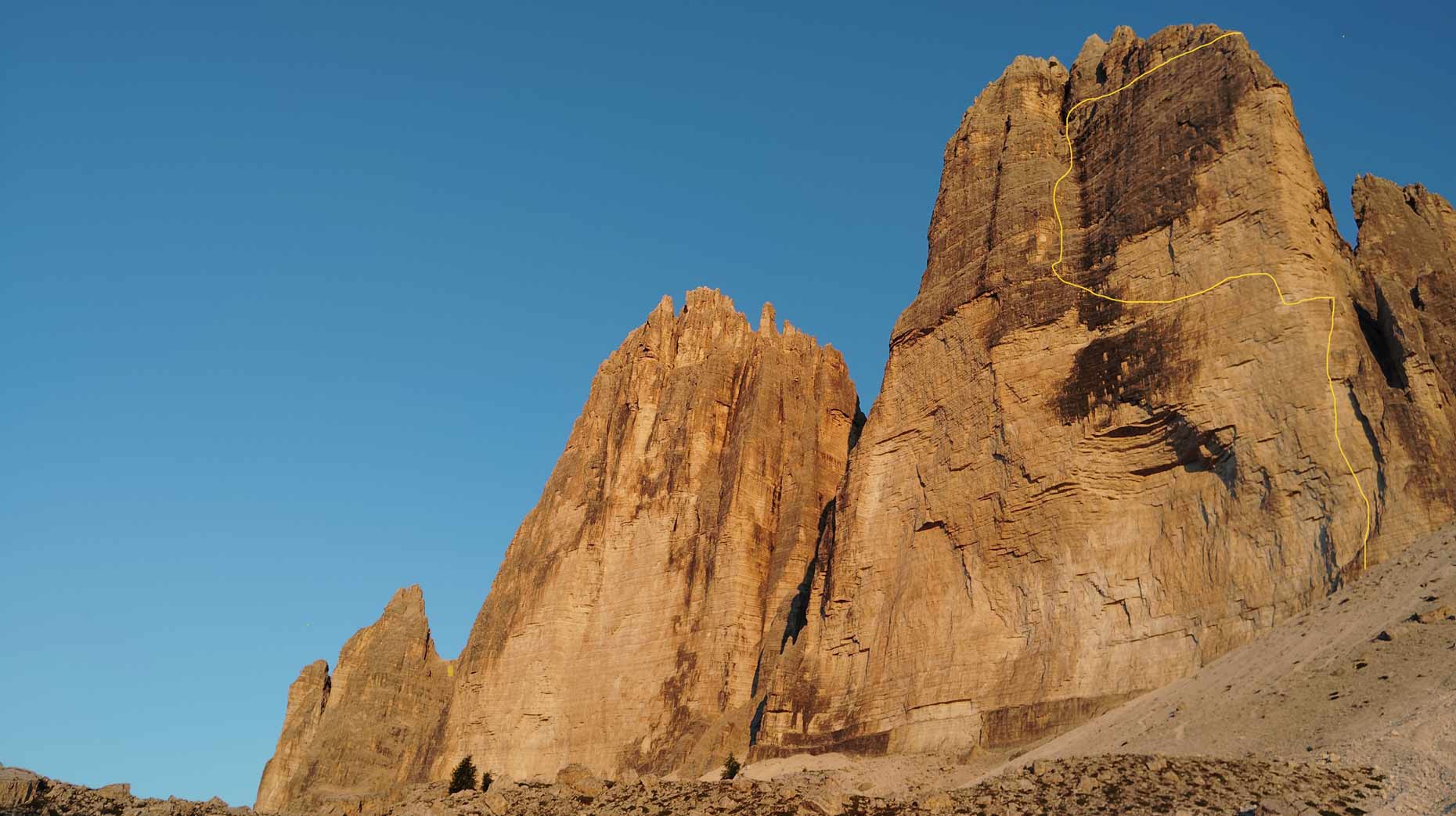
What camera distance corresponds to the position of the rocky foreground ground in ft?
71.2

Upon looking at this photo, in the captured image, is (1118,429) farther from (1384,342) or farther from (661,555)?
(661,555)

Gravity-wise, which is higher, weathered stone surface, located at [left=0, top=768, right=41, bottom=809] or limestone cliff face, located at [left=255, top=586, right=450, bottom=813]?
limestone cliff face, located at [left=255, top=586, right=450, bottom=813]

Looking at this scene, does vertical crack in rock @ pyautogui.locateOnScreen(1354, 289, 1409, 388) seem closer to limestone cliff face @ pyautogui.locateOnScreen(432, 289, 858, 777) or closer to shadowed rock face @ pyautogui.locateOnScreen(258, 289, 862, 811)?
shadowed rock face @ pyautogui.locateOnScreen(258, 289, 862, 811)

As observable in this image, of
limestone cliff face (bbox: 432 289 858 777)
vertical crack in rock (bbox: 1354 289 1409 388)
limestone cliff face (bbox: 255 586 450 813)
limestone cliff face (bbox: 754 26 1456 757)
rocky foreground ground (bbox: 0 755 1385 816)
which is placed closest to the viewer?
rocky foreground ground (bbox: 0 755 1385 816)

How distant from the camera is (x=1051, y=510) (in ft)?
130

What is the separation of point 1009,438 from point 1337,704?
16.4m


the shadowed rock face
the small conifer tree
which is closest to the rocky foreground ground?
the small conifer tree

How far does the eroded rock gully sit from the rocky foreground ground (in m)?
7.84

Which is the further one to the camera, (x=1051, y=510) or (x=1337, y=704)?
(x=1051, y=510)

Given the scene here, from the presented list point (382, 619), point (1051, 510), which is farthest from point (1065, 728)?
point (382, 619)

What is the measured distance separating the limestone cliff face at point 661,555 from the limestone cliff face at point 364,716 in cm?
1131

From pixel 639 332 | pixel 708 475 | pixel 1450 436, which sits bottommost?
pixel 1450 436

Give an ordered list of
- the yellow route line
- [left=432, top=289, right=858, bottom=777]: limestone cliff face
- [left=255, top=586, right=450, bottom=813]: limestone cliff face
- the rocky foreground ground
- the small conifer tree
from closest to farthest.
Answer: the rocky foreground ground → the yellow route line → the small conifer tree → [left=432, top=289, right=858, bottom=777]: limestone cliff face → [left=255, top=586, right=450, bottom=813]: limestone cliff face

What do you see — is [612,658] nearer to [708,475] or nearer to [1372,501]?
[708,475]
